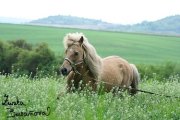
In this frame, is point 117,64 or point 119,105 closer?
point 119,105

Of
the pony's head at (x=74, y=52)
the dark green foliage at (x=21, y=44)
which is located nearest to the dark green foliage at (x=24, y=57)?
the dark green foliage at (x=21, y=44)

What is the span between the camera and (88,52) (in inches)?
399

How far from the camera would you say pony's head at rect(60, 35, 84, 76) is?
31.7 ft

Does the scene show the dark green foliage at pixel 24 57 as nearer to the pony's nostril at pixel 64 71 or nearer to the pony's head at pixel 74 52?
the pony's head at pixel 74 52

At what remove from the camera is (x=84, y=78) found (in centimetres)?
1010

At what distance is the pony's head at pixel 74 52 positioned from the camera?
9648mm

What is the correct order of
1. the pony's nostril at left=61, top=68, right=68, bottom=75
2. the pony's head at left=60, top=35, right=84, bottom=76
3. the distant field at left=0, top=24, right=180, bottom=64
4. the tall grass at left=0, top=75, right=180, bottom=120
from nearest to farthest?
the tall grass at left=0, top=75, right=180, bottom=120
the pony's nostril at left=61, top=68, right=68, bottom=75
the pony's head at left=60, top=35, right=84, bottom=76
the distant field at left=0, top=24, right=180, bottom=64

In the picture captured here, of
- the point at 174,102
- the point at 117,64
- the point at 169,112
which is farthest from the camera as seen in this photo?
the point at 117,64

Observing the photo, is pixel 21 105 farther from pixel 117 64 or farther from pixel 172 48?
pixel 172 48

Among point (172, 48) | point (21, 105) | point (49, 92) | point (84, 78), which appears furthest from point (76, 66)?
point (172, 48)

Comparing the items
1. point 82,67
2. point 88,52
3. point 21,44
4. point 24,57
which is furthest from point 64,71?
point 21,44

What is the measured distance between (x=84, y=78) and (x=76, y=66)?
0.37 m

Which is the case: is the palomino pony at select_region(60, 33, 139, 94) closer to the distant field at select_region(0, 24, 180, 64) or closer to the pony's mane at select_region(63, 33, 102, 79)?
the pony's mane at select_region(63, 33, 102, 79)

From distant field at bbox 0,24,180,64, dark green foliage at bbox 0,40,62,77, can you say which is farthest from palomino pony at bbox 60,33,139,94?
distant field at bbox 0,24,180,64
